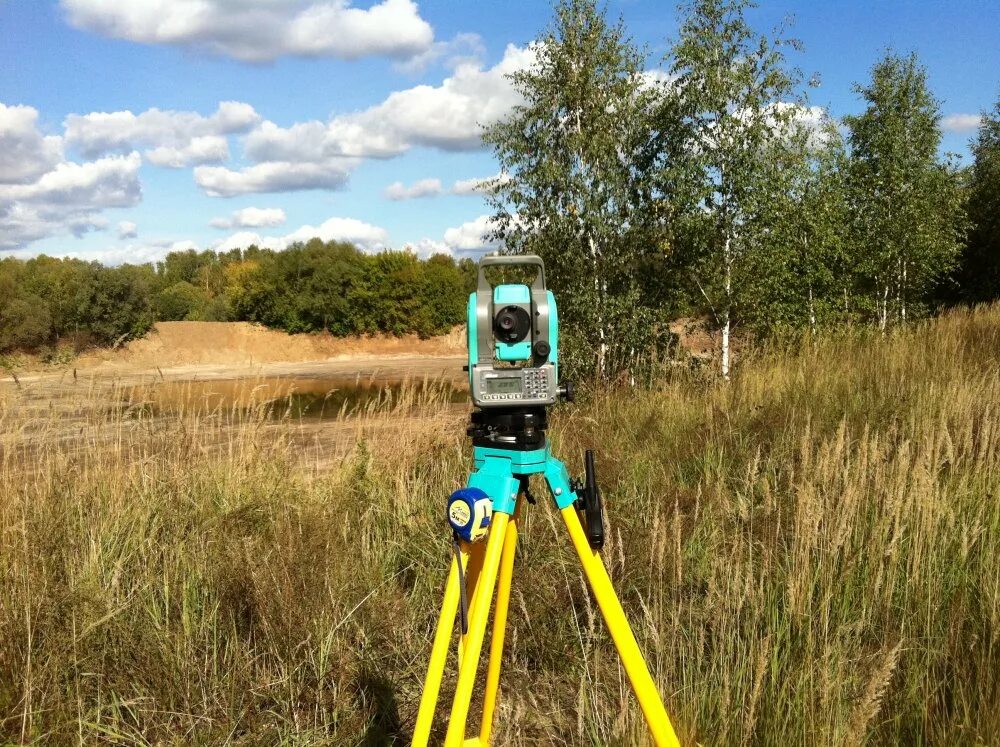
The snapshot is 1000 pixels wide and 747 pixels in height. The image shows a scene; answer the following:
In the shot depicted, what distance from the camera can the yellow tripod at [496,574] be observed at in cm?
129

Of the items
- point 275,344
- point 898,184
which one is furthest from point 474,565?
point 275,344

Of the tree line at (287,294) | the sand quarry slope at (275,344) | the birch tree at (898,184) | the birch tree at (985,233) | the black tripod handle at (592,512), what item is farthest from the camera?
the sand quarry slope at (275,344)

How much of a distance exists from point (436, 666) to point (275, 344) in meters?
35.4

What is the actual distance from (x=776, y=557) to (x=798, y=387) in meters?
3.17

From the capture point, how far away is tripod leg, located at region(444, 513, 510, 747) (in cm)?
128

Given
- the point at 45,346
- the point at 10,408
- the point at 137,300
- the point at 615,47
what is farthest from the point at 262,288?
the point at 10,408

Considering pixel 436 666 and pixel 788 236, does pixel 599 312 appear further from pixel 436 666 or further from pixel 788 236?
pixel 436 666

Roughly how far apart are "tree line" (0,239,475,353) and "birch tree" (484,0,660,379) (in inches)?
807

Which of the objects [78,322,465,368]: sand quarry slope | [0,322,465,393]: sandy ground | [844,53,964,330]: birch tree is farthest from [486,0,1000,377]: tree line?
[78,322,465,368]: sand quarry slope

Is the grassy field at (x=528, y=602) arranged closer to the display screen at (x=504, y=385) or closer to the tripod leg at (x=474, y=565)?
the tripod leg at (x=474, y=565)

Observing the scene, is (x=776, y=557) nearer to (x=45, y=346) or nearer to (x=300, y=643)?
(x=300, y=643)

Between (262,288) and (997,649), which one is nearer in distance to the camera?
(997,649)

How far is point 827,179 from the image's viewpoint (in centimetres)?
1086

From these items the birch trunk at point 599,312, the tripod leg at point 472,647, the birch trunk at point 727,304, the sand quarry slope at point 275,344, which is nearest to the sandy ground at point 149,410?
the tripod leg at point 472,647
